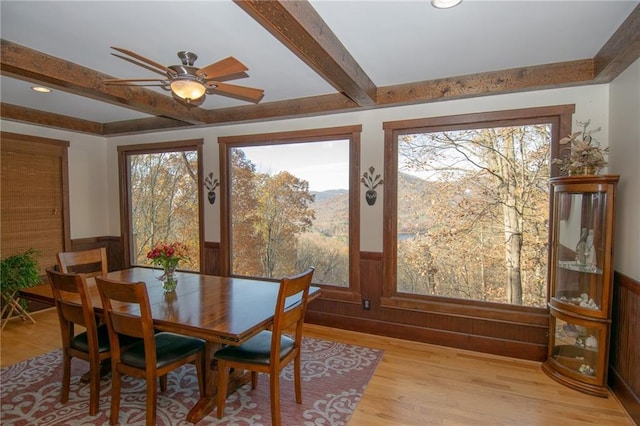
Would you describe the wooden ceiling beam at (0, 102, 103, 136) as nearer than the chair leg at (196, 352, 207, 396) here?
No

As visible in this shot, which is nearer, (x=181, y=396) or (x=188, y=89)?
(x=188, y=89)

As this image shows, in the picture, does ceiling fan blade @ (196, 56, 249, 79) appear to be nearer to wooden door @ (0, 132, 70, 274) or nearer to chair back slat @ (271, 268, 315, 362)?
chair back slat @ (271, 268, 315, 362)

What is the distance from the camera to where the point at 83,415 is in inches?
93.4

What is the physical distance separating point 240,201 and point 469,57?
10.1 feet

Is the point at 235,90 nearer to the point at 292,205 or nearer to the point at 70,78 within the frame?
the point at 70,78

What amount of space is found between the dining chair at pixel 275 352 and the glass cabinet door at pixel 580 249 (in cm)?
218

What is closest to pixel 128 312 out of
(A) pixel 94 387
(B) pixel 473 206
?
(A) pixel 94 387

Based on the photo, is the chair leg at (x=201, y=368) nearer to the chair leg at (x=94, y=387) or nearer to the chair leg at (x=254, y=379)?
the chair leg at (x=254, y=379)

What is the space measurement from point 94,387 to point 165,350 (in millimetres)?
572

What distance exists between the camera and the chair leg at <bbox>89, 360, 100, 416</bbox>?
2309 mm

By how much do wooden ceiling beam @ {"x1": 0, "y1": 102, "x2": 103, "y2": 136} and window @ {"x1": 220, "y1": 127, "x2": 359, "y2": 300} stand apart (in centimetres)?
208

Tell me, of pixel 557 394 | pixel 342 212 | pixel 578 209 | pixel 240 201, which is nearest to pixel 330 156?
pixel 342 212

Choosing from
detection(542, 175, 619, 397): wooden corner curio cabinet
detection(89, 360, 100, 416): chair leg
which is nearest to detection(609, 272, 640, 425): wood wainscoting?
detection(542, 175, 619, 397): wooden corner curio cabinet

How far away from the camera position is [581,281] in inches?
111
